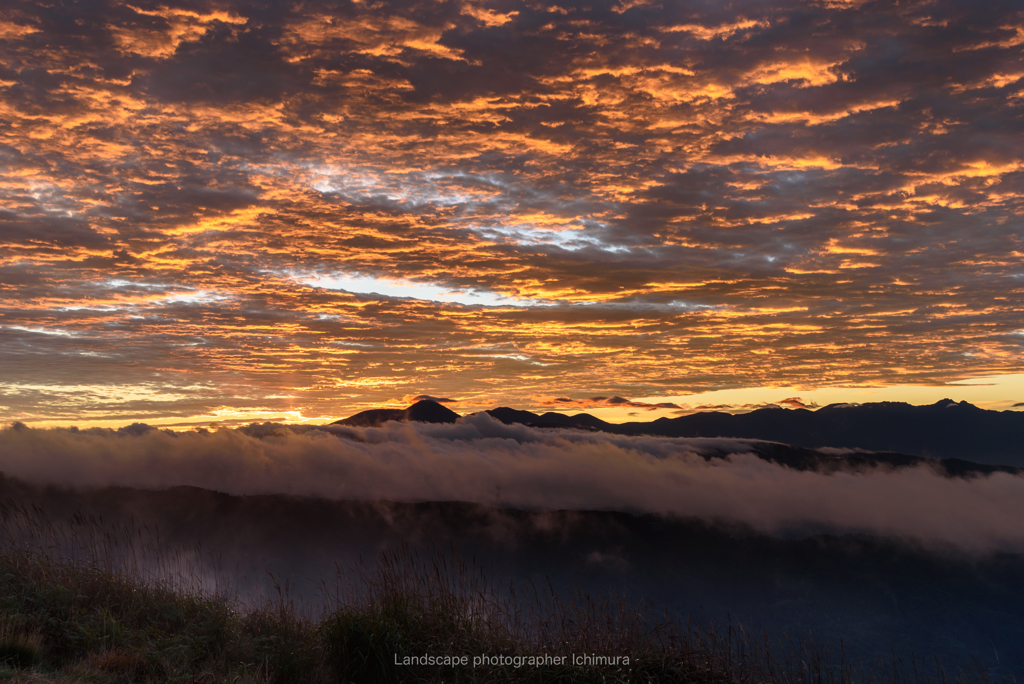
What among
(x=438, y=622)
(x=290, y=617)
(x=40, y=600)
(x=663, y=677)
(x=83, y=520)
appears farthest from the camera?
(x=83, y=520)

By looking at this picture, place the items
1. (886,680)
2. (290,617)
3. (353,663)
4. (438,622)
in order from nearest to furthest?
(353,663)
(438,622)
(290,617)
(886,680)

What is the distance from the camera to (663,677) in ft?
31.8

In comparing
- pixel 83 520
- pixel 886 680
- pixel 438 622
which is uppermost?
pixel 83 520

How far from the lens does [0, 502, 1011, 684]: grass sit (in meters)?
9.64

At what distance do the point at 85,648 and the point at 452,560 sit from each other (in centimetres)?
726

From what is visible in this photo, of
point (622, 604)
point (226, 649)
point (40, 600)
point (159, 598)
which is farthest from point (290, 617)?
point (622, 604)

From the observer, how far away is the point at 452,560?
44.7 ft

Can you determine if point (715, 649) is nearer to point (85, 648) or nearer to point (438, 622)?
point (438, 622)

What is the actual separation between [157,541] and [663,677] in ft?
54.2

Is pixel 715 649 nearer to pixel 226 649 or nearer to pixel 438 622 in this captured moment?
Answer: pixel 438 622

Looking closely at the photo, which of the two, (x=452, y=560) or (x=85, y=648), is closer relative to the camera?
(x=85, y=648)

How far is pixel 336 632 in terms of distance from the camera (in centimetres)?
1105

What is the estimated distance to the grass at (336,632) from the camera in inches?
380

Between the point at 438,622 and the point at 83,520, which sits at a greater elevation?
the point at 83,520
